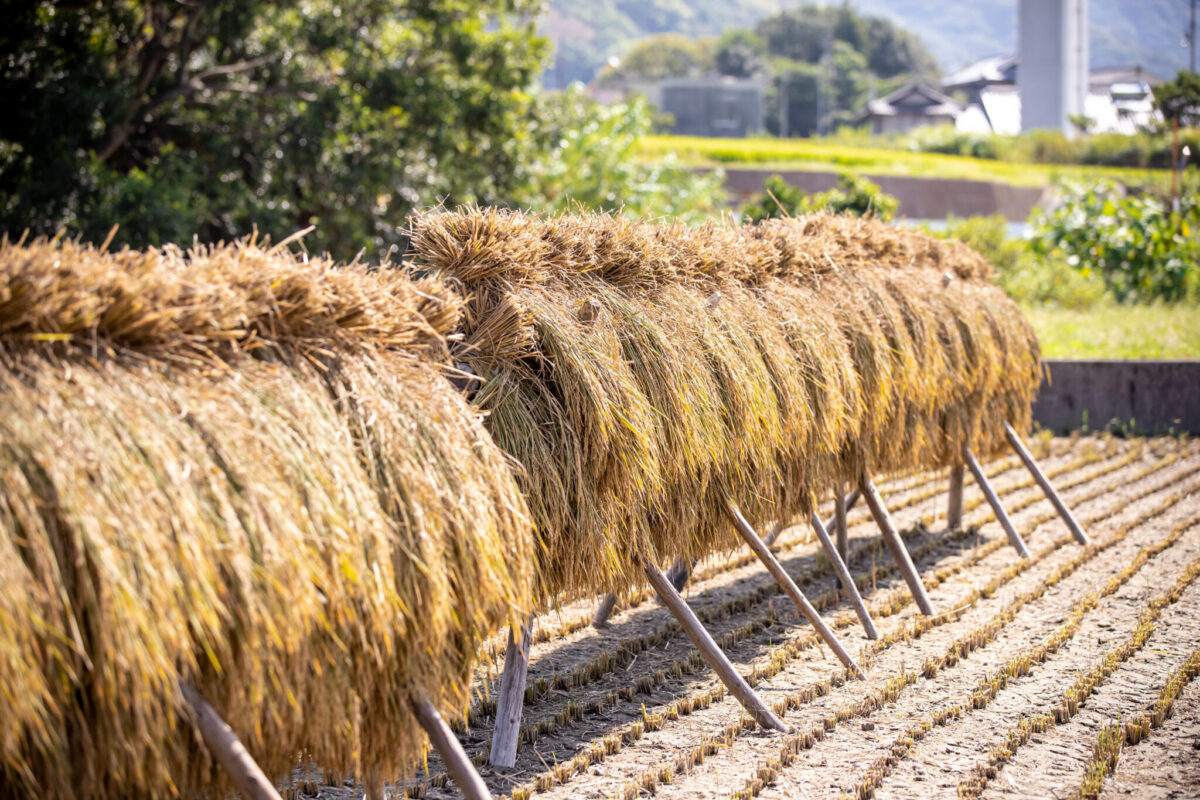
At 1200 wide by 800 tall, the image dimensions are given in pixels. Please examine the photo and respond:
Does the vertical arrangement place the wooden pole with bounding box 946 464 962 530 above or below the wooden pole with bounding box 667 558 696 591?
below

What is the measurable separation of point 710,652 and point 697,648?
10.4 inches

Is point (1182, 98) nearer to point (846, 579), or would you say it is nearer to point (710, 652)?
point (846, 579)

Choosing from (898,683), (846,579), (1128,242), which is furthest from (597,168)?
(898,683)

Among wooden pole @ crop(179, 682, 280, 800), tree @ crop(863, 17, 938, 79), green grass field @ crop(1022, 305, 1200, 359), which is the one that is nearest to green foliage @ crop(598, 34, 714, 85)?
tree @ crop(863, 17, 938, 79)

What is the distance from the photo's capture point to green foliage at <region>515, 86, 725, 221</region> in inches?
582

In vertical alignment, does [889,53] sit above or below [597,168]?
above

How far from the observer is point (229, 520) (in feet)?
8.80

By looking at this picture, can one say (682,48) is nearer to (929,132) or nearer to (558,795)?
(929,132)

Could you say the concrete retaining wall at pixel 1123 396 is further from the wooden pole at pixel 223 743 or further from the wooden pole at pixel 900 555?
the wooden pole at pixel 223 743

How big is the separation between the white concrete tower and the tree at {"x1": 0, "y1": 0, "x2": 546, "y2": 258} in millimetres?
41990

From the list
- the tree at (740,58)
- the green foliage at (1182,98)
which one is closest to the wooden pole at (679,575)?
the green foliage at (1182,98)

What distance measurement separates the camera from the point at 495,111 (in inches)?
513

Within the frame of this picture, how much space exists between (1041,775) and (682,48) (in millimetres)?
95239

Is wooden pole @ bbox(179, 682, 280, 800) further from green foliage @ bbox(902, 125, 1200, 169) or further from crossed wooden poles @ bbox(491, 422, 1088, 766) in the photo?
green foliage @ bbox(902, 125, 1200, 169)
